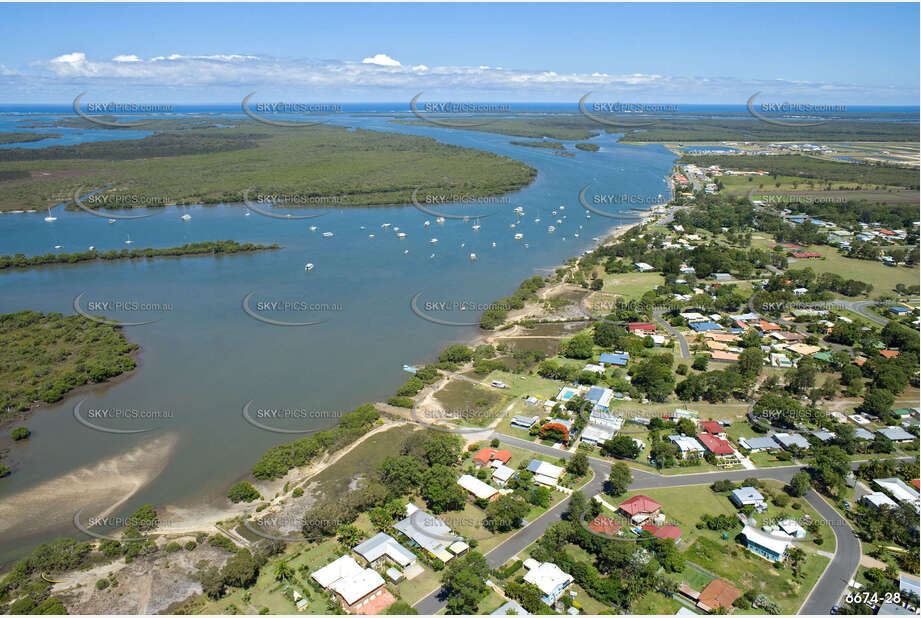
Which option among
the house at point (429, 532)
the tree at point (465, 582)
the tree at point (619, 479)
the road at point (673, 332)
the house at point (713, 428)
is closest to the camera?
the tree at point (465, 582)

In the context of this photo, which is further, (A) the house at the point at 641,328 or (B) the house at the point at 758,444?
(A) the house at the point at 641,328

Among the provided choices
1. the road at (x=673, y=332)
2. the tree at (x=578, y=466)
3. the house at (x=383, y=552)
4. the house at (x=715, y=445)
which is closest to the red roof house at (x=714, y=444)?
the house at (x=715, y=445)

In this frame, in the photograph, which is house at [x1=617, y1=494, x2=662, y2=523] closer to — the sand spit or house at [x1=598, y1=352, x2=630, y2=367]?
house at [x1=598, y1=352, x2=630, y2=367]

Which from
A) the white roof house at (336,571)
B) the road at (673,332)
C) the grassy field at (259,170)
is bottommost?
the white roof house at (336,571)

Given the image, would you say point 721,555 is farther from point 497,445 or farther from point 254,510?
point 254,510

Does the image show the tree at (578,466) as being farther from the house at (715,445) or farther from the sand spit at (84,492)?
the sand spit at (84,492)

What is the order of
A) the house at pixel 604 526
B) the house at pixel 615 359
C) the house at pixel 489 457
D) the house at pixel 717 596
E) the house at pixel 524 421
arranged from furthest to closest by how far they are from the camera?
the house at pixel 615 359, the house at pixel 524 421, the house at pixel 489 457, the house at pixel 604 526, the house at pixel 717 596

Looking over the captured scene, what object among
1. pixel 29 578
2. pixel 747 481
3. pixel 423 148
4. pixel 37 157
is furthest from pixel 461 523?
pixel 37 157

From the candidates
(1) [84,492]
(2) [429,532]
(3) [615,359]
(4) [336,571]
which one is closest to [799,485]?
(3) [615,359]
